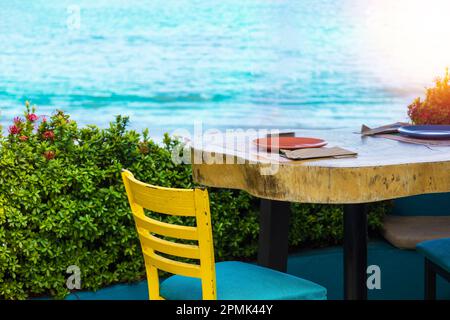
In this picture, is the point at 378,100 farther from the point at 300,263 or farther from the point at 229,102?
the point at 300,263

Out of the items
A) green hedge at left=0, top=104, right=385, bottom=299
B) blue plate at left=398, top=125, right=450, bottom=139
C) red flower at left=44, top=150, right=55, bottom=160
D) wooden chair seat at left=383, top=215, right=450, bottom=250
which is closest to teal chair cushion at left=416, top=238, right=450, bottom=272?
blue plate at left=398, top=125, right=450, bottom=139

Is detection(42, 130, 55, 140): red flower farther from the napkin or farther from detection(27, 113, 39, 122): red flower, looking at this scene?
the napkin

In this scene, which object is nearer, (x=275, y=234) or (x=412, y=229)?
(x=275, y=234)

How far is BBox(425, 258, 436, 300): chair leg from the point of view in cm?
278

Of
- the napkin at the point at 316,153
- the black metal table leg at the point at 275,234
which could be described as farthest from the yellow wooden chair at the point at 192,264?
the black metal table leg at the point at 275,234

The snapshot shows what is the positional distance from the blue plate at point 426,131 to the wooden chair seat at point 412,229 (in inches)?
33.0

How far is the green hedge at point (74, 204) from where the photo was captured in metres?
2.85

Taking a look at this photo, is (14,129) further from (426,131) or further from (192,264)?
(426,131)

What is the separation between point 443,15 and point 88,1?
12620 mm

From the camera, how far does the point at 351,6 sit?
80.2ft

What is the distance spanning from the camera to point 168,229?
199 centimetres

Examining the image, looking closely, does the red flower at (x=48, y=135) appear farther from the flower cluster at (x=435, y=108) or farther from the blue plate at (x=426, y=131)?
the flower cluster at (x=435, y=108)

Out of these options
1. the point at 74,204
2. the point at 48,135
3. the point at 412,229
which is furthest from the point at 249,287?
the point at 412,229

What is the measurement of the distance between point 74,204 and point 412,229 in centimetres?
170
